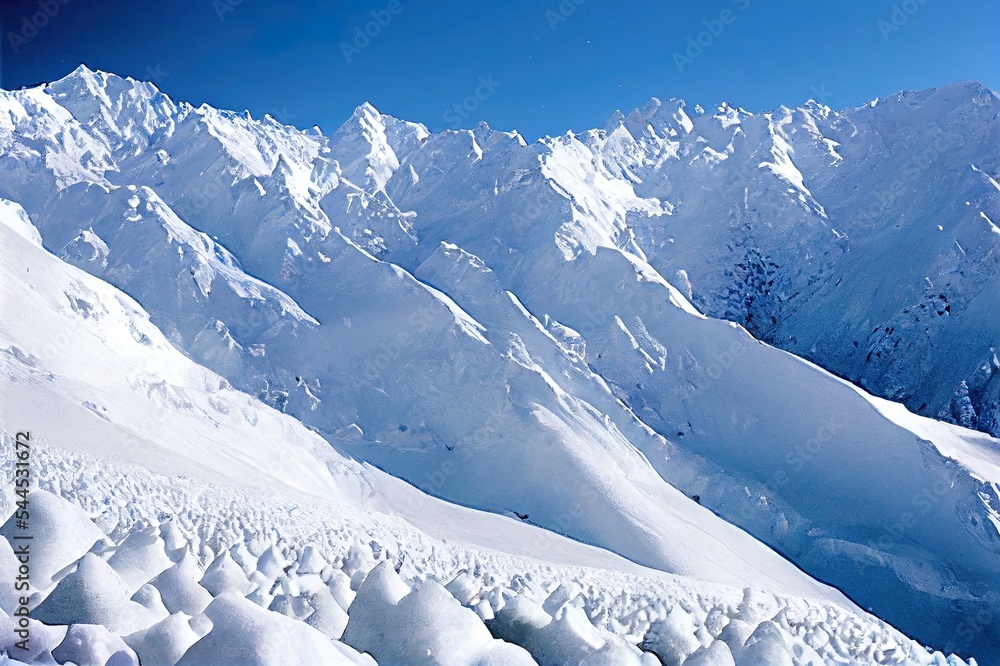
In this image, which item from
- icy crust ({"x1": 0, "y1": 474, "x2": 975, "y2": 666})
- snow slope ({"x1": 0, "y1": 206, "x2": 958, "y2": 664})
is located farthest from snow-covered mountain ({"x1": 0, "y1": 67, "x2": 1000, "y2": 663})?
icy crust ({"x1": 0, "y1": 474, "x2": 975, "y2": 666})

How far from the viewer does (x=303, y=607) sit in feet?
67.5

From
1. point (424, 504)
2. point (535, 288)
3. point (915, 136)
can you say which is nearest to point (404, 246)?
point (535, 288)

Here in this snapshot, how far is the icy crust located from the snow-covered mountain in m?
1.07

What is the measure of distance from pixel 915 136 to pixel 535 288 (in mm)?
74361

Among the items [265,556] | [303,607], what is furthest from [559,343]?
[303,607]

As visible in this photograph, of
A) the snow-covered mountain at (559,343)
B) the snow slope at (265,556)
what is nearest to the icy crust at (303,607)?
the snow slope at (265,556)

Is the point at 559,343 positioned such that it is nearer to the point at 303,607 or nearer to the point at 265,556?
the point at 265,556

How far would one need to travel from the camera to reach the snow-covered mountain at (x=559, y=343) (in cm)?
5112

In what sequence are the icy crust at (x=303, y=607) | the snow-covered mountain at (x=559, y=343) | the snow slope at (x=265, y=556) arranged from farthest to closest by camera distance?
the snow-covered mountain at (x=559, y=343) → the snow slope at (x=265, y=556) → the icy crust at (x=303, y=607)

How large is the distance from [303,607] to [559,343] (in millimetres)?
55683

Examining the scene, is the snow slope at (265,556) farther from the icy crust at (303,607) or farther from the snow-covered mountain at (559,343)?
the snow-covered mountain at (559,343)

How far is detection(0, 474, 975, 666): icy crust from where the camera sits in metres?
15.1

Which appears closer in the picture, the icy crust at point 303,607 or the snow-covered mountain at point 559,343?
the icy crust at point 303,607

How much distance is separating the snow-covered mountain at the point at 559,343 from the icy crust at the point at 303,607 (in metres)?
1.07
